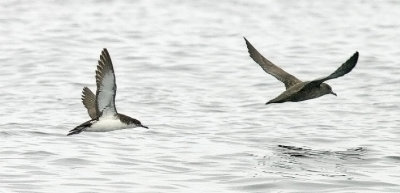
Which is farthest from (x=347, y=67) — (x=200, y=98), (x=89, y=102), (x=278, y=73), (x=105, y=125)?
(x=200, y=98)

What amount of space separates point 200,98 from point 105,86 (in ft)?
26.1

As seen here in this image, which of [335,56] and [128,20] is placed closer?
[335,56]

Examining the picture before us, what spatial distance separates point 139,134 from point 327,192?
502 centimetres

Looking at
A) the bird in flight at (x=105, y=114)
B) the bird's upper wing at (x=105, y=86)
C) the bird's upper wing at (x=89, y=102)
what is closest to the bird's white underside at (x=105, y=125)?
the bird in flight at (x=105, y=114)

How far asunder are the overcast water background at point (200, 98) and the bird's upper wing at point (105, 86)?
0.85m

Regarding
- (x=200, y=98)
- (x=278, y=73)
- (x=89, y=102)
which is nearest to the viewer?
(x=89, y=102)

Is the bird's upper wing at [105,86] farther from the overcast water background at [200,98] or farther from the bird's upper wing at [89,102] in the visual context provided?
the bird's upper wing at [89,102]

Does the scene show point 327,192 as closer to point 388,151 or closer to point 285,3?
point 388,151

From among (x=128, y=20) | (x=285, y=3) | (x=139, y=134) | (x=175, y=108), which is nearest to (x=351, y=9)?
(x=285, y=3)

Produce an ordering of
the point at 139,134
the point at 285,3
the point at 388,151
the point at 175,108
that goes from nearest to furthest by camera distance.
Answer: the point at 388,151 → the point at 139,134 → the point at 175,108 → the point at 285,3

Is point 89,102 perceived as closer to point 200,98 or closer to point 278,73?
point 278,73

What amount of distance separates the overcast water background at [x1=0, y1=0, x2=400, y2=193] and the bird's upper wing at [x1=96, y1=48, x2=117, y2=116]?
2.78ft

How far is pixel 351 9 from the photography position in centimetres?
3862

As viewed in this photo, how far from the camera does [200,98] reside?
21.8 meters
